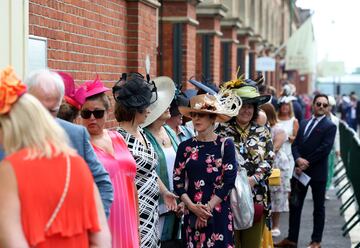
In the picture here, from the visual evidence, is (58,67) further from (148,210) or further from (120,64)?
(120,64)

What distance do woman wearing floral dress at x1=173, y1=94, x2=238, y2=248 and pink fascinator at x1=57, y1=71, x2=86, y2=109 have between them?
1716 mm

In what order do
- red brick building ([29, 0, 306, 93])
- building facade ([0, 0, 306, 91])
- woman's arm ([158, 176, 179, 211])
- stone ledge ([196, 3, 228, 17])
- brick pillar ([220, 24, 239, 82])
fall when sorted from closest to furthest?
woman's arm ([158, 176, 179, 211]), building facade ([0, 0, 306, 91]), red brick building ([29, 0, 306, 93]), stone ledge ([196, 3, 228, 17]), brick pillar ([220, 24, 239, 82])

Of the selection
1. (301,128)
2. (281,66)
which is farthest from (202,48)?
(281,66)

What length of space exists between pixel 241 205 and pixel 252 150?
96 centimetres

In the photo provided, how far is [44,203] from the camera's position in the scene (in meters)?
3.96

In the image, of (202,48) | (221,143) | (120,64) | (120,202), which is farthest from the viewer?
(202,48)

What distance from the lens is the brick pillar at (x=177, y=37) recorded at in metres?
14.7

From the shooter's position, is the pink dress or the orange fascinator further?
the pink dress

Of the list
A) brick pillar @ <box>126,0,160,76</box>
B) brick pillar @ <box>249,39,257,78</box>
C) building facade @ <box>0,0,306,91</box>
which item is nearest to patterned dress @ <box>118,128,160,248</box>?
building facade @ <box>0,0,306,91</box>

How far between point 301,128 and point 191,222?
4.06m

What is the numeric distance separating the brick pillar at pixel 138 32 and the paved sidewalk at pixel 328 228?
9.68 feet

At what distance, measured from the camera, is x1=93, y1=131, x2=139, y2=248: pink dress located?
5781 millimetres

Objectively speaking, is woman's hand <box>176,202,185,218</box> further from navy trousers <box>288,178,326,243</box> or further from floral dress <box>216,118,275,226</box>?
navy trousers <box>288,178,326,243</box>

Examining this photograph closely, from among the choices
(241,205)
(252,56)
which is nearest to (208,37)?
(252,56)
